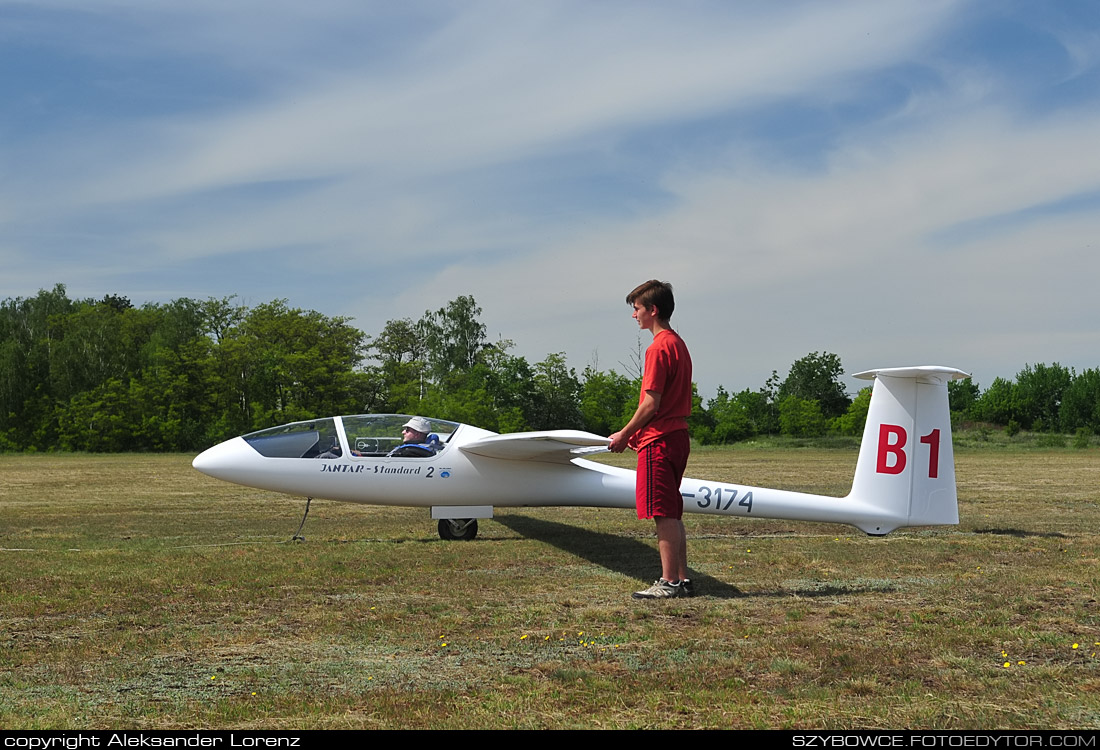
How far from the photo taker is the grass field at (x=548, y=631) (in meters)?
3.68

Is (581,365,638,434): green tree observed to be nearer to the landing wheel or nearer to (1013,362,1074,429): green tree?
(1013,362,1074,429): green tree

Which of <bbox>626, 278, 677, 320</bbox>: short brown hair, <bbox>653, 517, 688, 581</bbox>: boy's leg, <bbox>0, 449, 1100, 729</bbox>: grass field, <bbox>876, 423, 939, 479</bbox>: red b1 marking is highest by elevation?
<bbox>626, 278, 677, 320</bbox>: short brown hair

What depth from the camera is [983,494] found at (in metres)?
16.6

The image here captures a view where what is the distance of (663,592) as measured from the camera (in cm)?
618

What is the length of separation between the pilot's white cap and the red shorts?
4506 millimetres

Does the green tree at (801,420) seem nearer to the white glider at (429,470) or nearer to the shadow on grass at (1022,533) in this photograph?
the shadow on grass at (1022,533)

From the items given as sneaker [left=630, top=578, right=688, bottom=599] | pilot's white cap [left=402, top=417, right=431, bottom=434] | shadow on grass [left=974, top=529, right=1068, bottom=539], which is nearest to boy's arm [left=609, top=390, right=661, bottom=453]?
sneaker [left=630, top=578, right=688, bottom=599]

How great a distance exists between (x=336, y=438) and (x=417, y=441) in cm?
93

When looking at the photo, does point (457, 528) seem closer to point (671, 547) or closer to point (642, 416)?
point (671, 547)

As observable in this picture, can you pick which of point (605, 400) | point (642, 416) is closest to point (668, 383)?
point (642, 416)

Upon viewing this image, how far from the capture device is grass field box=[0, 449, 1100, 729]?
12.1 feet

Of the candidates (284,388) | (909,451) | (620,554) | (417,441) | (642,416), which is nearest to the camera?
→ (642,416)

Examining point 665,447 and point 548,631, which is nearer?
point 548,631

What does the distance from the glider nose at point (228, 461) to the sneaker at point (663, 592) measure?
5.71 meters
